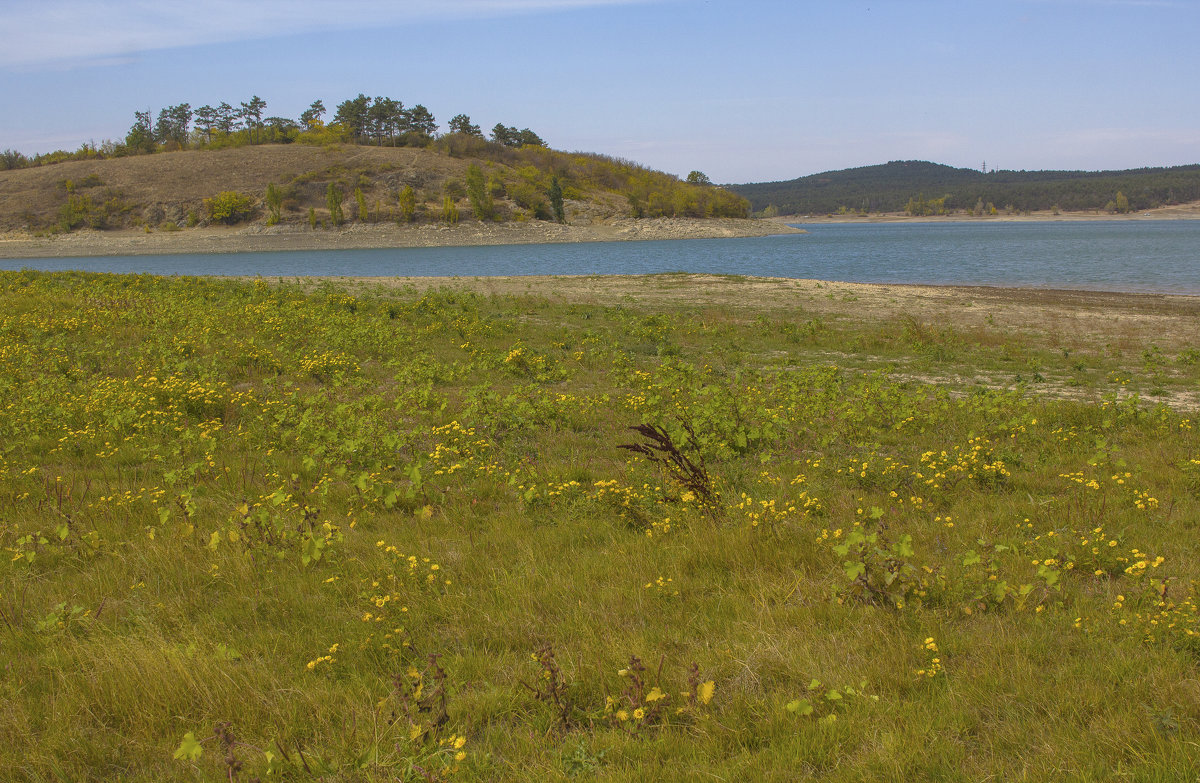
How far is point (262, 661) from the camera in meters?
3.62

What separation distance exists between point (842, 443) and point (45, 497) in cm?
776

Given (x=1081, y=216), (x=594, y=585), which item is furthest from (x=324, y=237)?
(x=1081, y=216)

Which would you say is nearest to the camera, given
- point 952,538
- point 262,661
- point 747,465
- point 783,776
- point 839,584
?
point 783,776

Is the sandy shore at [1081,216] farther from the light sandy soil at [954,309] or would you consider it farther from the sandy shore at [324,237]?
the light sandy soil at [954,309]

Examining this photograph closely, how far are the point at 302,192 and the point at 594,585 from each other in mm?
113805

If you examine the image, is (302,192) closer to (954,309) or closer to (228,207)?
(228,207)

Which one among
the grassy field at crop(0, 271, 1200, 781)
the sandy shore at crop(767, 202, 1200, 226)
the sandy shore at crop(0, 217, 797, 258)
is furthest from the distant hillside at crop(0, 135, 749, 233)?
the grassy field at crop(0, 271, 1200, 781)

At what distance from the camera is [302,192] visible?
104938 millimetres

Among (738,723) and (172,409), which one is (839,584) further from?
(172,409)

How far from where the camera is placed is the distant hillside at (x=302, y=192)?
97188 millimetres

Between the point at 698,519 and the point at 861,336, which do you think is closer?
the point at 698,519

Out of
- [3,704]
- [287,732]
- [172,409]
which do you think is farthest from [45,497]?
[287,732]

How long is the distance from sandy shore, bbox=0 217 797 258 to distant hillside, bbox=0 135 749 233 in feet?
14.5

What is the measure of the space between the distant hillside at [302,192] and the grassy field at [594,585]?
318 ft
